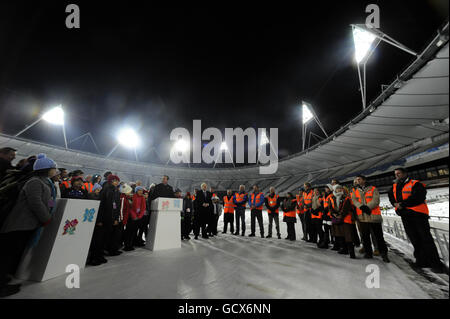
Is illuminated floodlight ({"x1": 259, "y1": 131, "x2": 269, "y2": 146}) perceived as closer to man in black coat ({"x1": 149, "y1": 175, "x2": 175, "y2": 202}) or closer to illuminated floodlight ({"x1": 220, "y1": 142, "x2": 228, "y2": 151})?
illuminated floodlight ({"x1": 220, "y1": 142, "x2": 228, "y2": 151})

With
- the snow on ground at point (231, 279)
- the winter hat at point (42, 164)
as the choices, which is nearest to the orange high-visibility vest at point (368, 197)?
the snow on ground at point (231, 279)

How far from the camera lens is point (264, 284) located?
7.30ft

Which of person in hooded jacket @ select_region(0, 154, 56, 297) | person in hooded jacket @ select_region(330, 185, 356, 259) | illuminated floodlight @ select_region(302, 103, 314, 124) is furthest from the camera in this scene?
illuminated floodlight @ select_region(302, 103, 314, 124)

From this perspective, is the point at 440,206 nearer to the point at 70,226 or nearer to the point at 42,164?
the point at 70,226

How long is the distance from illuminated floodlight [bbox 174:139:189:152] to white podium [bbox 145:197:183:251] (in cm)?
2627

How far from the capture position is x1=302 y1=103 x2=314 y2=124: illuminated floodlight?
23.3 m

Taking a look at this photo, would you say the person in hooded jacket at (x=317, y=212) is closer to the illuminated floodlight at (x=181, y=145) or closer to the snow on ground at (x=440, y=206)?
the snow on ground at (x=440, y=206)

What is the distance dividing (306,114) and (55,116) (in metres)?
31.9

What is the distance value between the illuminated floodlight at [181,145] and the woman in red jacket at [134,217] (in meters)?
26.0

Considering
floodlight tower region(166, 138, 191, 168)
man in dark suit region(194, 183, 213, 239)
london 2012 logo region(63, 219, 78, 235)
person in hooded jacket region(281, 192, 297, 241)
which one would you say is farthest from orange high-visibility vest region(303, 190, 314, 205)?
floodlight tower region(166, 138, 191, 168)

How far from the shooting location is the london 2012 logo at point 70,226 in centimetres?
263

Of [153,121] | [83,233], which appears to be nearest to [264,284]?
[83,233]

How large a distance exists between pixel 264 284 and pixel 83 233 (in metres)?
2.88
